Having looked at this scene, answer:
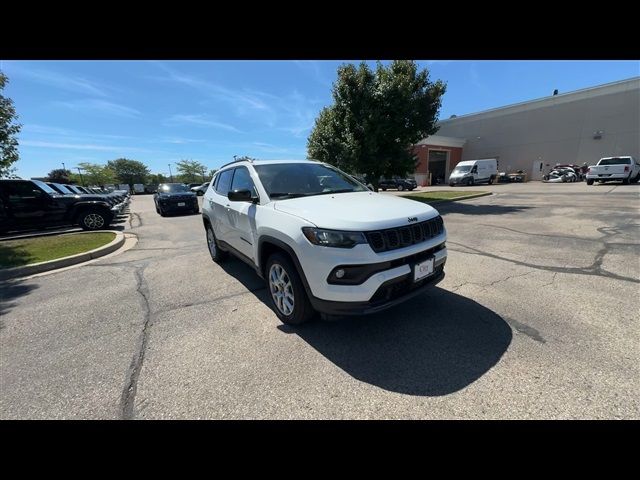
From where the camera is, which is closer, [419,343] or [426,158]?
[419,343]

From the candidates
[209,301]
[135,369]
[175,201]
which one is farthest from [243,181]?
[175,201]

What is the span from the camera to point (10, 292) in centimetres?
437

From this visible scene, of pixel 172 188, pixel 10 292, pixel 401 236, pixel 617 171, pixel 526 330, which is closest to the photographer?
pixel 401 236

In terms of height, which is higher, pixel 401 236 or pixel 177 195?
pixel 177 195

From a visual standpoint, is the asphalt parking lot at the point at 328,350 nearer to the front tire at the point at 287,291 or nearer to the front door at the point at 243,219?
the front tire at the point at 287,291

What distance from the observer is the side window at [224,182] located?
460cm

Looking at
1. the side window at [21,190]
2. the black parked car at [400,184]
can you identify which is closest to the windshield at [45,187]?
the side window at [21,190]

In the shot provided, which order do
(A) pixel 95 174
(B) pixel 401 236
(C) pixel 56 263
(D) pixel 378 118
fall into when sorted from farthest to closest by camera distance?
(A) pixel 95 174 → (D) pixel 378 118 → (C) pixel 56 263 → (B) pixel 401 236

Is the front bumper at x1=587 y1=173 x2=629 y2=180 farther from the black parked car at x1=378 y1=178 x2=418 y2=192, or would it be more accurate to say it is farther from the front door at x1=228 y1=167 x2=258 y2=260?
the front door at x1=228 y1=167 x2=258 y2=260

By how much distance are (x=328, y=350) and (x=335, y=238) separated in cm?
107

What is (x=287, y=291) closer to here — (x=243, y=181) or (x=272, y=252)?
(x=272, y=252)
